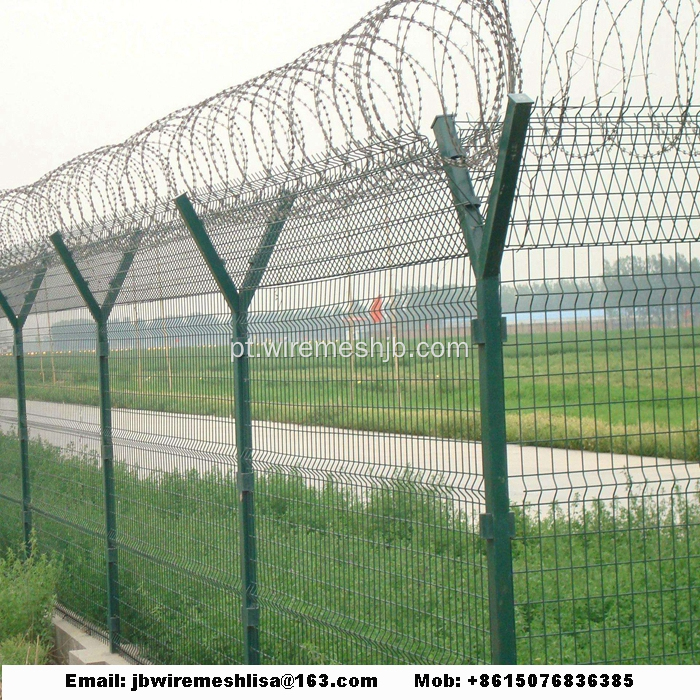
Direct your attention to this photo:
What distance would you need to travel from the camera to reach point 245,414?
520cm

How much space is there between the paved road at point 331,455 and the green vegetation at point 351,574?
81 mm

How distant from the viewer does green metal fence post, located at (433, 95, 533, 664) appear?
136 inches

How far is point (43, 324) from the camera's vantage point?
836 centimetres

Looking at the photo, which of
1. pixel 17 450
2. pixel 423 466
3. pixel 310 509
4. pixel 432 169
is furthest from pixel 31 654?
pixel 432 169

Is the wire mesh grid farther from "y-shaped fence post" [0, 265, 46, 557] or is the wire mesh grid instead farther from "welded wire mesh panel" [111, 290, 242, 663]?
"y-shaped fence post" [0, 265, 46, 557]

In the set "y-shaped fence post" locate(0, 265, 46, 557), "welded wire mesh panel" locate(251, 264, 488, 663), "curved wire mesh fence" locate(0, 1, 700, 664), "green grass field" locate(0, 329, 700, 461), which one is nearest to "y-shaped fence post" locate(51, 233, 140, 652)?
"curved wire mesh fence" locate(0, 1, 700, 664)

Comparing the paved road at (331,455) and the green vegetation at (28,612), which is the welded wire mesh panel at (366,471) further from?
the green vegetation at (28,612)

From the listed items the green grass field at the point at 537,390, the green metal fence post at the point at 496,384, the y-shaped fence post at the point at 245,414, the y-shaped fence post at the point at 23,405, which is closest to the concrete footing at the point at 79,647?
the y-shaped fence post at the point at 23,405

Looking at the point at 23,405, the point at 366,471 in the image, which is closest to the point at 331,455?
the point at 366,471

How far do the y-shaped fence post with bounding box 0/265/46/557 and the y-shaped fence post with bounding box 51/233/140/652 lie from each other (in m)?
1.71

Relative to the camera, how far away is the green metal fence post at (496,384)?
3.45 metres

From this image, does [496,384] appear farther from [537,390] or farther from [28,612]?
[28,612]

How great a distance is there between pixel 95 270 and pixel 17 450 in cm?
302

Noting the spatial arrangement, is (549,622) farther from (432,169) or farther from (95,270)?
Answer: (95,270)
